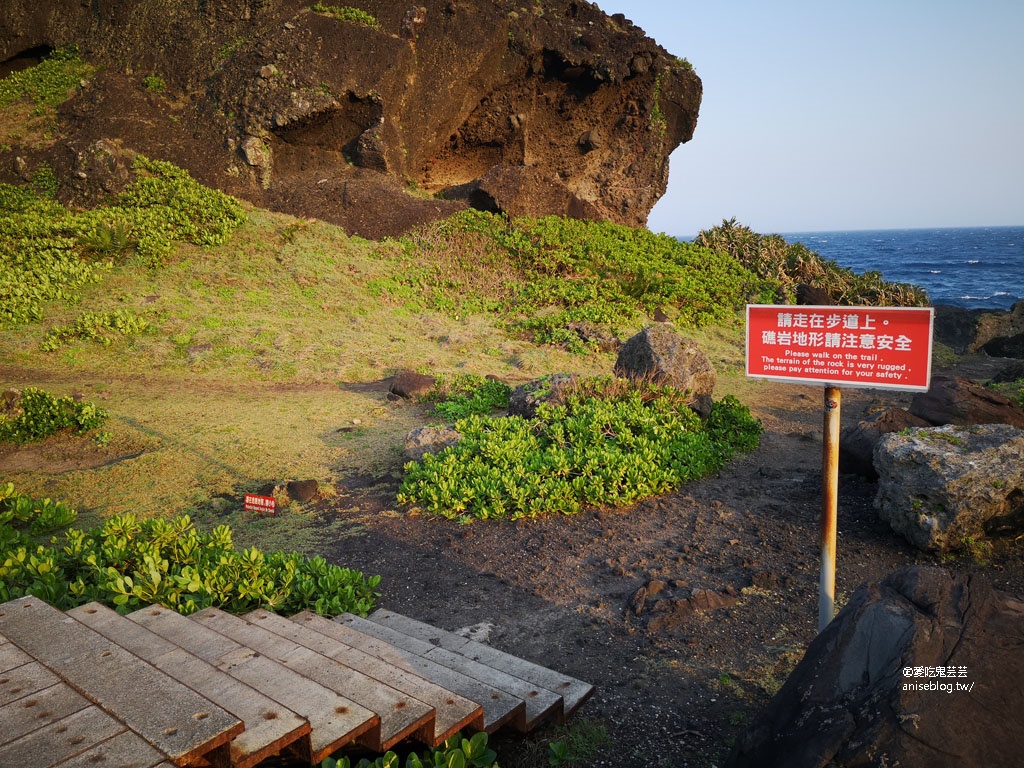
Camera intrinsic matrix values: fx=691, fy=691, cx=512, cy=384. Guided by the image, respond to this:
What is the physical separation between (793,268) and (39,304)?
20599 mm

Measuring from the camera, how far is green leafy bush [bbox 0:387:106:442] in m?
9.67

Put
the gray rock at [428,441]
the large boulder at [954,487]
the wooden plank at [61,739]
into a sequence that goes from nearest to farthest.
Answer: the wooden plank at [61,739]
the large boulder at [954,487]
the gray rock at [428,441]

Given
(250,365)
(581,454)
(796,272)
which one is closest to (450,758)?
(581,454)

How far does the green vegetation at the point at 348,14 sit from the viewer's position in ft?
74.7

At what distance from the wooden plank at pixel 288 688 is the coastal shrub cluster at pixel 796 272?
1978 cm

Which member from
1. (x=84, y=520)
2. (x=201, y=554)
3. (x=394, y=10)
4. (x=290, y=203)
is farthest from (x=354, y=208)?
(x=201, y=554)

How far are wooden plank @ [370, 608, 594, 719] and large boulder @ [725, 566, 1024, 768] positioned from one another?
986mm

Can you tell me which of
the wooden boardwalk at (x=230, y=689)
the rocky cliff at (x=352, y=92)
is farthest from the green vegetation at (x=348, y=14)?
the wooden boardwalk at (x=230, y=689)

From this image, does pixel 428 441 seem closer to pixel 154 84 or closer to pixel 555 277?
pixel 555 277

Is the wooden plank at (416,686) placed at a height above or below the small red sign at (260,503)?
above

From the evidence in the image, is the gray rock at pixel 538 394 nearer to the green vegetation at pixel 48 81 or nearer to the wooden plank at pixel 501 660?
the wooden plank at pixel 501 660

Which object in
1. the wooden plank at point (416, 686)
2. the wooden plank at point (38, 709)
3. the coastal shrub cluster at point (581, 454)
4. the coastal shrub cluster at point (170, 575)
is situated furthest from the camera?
the coastal shrub cluster at point (581, 454)

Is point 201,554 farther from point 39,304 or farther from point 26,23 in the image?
point 26,23

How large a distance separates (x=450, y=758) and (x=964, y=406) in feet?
25.1
